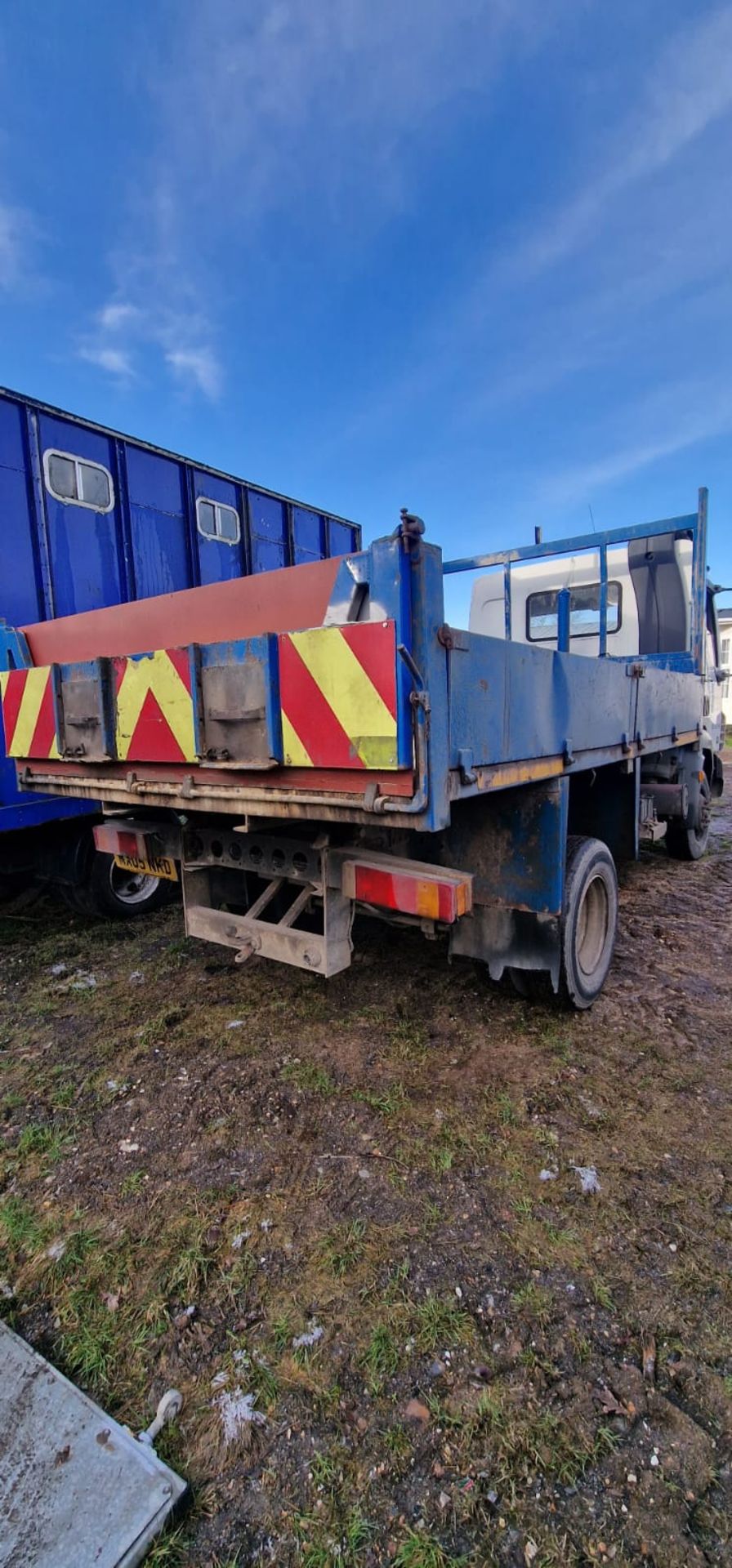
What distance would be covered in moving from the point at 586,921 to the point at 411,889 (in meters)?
1.62

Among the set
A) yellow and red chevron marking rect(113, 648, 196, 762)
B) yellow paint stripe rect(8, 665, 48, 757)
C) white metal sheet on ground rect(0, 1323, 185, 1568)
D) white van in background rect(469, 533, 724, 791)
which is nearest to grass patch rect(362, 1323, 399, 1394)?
white metal sheet on ground rect(0, 1323, 185, 1568)

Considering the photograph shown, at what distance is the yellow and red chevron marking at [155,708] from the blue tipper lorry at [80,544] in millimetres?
1500

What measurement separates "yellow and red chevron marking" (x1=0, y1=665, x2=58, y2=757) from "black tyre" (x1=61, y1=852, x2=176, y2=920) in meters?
1.33

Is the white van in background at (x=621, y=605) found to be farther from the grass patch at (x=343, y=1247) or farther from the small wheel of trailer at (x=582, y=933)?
the grass patch at (x=343, y=1247)

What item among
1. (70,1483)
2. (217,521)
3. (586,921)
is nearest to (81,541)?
(217,521)

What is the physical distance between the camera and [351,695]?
80.4 inches

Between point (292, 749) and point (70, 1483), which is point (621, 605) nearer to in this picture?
point (292, 749)

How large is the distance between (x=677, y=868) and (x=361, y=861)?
198 inches

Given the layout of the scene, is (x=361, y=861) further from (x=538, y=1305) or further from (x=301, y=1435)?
(x=301, y=1435)

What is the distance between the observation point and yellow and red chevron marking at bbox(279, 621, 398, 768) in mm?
1965

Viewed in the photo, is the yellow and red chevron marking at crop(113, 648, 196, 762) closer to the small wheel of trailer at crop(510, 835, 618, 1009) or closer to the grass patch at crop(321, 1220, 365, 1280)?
the grass patch at crop(321, 1220, 365, 1280)

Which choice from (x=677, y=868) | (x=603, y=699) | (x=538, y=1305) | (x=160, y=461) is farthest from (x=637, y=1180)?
(x=160, y=461)

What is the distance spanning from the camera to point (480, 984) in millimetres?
3693

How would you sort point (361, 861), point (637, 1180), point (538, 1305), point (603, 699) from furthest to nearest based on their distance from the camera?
1. point (603, 699)
2. point (361, 861)
3. point (637, 1180)
4. point (538, 1305)
